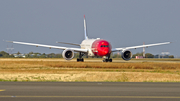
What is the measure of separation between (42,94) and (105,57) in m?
37.1

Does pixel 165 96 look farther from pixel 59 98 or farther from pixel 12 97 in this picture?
pixel 12 97

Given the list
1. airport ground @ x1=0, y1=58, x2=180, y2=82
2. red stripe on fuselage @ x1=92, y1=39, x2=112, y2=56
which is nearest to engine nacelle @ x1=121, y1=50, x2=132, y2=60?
red stripe on fuselage @ x1=92, y1=39, x2=112, y2=56

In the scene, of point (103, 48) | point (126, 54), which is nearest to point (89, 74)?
point (103, 48)

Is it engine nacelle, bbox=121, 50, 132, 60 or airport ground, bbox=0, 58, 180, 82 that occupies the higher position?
engine nacelle, bbox=121, 50, 132, 60

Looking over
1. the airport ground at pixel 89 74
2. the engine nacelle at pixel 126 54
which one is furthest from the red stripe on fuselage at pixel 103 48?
the airport ground at pixel 89 74

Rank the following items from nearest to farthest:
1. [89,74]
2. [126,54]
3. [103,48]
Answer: [89,74]
[103,48]
[126,54]

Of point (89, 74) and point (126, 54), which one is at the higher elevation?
point (126, 54)

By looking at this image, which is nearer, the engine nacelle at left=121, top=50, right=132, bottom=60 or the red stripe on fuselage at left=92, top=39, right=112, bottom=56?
the red stripe on fuselage at left=92, top=39, right=112, bottom=56

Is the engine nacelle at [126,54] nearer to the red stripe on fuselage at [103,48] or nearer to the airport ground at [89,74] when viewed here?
the red stripe on fuselage at [103,48]

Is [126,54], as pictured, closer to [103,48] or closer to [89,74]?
[103,48]

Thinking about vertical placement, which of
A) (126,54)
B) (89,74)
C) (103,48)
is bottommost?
(89,74)

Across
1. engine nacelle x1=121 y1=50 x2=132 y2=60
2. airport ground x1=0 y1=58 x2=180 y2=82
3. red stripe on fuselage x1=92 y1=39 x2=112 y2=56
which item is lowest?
airport ground x1=0 y1=58 x2=180 y2=82

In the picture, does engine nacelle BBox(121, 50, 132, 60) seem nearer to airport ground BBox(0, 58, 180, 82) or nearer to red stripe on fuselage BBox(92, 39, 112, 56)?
red stripe on fuselage BBox(92, 39, 112, 56)

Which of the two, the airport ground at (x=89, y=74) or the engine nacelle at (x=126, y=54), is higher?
the engine nacelle at (x=126, y=54)
